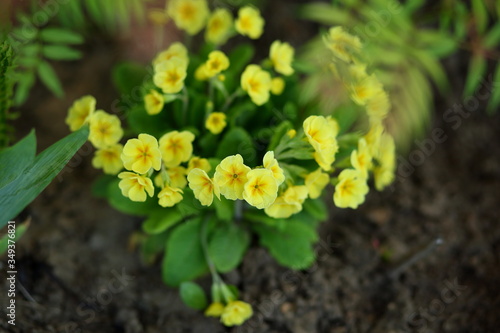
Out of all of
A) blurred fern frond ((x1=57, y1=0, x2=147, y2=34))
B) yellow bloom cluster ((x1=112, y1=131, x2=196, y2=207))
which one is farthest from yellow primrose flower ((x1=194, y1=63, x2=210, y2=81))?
blurred fern frond ((x1=57, y1=0, x2=147, y2=34))

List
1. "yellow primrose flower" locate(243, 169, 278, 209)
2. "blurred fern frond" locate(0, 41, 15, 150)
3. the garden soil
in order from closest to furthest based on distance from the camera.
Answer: "yellow primrose flower" locate(243, 169, 278, 209) → "blurred fern frond" locate(0, 41, 15, 150) → the garden soil

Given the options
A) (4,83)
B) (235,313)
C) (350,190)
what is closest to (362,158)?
(350,190)

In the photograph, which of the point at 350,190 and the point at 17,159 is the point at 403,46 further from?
the point at 17,159

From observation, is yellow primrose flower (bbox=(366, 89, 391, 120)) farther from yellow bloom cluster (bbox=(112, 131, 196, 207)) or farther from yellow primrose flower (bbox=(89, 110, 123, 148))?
yellow primrose flower (bbox=(89, 110, 123, 148))

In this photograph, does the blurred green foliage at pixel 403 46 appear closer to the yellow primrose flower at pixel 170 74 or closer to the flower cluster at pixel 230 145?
the flower cluster at pixel 230 145

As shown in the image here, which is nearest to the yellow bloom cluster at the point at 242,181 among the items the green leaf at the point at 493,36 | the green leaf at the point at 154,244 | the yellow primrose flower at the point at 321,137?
the yellow primrose flower at the point at 321,137
